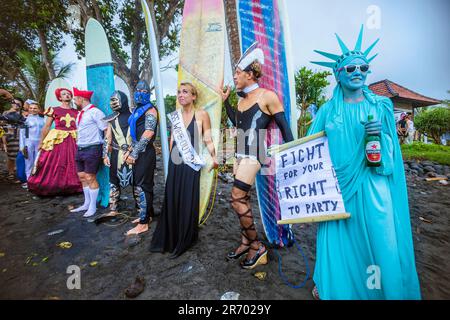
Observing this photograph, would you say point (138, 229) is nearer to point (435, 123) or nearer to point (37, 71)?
point (37, 71)

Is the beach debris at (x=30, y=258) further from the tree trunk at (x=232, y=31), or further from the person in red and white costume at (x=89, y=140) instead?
the tree trunk at (x=232, y=31)

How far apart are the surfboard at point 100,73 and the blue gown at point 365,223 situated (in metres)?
3.97

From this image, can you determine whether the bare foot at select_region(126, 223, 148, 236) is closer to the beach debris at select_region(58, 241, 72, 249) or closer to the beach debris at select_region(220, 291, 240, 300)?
the beach debris at select_region(58, 241, 72, 249)

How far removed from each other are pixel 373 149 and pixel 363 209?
17.2 inches

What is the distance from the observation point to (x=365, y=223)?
4.99 ft

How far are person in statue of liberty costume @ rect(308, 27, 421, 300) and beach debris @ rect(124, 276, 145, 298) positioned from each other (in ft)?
5.04

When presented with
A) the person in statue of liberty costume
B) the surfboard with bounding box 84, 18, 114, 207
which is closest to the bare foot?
the surfboard with bounding box 84, 18, 114, 207

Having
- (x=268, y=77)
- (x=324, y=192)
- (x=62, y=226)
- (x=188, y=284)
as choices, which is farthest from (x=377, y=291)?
(x=62, y=226)

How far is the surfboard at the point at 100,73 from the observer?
4.05 m

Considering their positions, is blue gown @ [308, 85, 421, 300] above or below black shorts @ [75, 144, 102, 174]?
below

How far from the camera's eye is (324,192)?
5.55 feet

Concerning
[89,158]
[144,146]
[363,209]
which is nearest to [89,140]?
[89,158]

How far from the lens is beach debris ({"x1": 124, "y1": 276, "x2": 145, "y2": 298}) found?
1842mm

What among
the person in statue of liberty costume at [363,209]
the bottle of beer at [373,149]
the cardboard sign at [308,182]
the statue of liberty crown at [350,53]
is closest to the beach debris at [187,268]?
the cardboard sign at [308,182]
